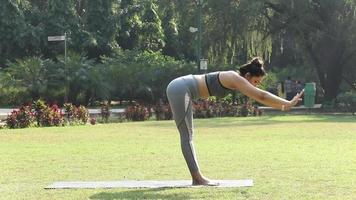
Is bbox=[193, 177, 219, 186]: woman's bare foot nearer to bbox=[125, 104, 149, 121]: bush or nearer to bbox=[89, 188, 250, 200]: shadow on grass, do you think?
bbox=[89, 188, 250, 200]: shadow on grass

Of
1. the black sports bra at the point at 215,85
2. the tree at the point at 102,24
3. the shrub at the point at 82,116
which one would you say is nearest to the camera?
the black sports bra at the point at 215,85

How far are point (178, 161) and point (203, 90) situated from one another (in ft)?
10.2

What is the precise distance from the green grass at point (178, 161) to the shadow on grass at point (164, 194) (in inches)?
0.4

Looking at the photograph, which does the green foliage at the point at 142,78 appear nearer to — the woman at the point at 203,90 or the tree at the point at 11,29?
the tree at the point at 11,29

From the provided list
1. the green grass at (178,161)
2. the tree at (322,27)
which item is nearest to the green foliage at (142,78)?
the tree at (322,27)

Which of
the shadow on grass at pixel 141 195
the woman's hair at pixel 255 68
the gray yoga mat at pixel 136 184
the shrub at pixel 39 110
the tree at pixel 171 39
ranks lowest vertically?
the shrub at pixel 39 110

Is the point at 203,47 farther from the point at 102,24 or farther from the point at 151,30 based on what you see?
the point at 151,30

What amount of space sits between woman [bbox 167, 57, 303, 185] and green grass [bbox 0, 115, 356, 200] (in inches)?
19.4

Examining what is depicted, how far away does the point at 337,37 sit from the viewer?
113 ft

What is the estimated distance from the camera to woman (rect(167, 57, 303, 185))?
7793 mm

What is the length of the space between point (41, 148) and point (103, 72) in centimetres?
2392

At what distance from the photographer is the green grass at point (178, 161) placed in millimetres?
7730

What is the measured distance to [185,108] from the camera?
27.0 feet

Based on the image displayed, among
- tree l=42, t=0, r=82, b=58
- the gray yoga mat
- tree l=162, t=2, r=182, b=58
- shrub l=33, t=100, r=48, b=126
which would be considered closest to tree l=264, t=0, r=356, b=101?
tree l=42, t=0, r=82, b=58
